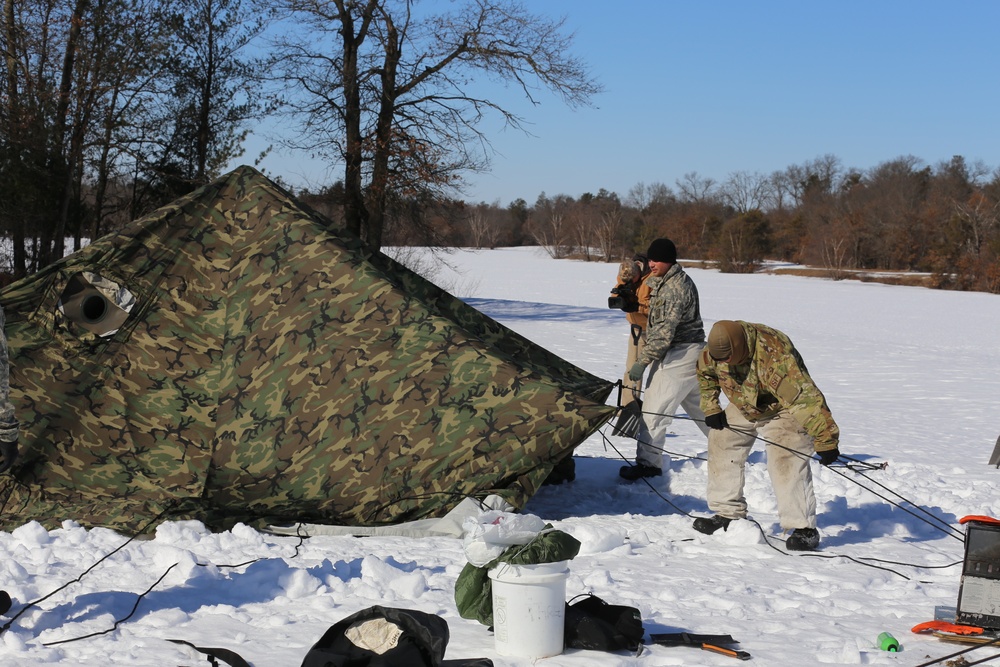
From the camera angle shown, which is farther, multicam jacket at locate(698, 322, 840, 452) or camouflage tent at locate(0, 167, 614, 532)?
camouflage tent at locate(0, 167, 614, 532)

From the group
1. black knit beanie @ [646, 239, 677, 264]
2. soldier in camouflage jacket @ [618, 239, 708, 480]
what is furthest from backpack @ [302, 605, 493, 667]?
black knit beanie @ [646, 239, 677, 264]

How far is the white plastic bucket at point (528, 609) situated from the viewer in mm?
3928

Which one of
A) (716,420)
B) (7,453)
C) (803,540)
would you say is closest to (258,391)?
(7,453)

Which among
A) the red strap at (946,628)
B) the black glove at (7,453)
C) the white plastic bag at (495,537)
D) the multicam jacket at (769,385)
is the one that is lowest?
the red strap at (946,628)

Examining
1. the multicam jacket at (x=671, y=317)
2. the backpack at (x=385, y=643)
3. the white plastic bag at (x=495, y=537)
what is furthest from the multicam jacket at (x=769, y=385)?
the backpack at (x=385, y=643)

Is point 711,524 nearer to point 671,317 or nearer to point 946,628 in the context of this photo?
point 671,317

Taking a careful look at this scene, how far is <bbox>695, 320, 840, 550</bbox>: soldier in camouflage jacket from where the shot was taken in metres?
5.67

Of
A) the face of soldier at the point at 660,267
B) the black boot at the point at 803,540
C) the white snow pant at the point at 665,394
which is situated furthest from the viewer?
the face of soldier at the point at 660,267

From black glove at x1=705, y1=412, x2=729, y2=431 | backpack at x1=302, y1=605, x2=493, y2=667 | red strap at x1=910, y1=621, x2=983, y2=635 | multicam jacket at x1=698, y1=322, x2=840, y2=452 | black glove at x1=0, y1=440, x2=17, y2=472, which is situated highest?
multicam jacket at x1=698, y1=322, x2=840, y2=452

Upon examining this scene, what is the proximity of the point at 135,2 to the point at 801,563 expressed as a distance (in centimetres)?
1955

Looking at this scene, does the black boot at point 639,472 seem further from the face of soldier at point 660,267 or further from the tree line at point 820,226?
the tree line at point 820,226

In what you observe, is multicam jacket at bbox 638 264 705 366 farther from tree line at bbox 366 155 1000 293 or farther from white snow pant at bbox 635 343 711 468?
tree line at bbox 366 155 1000 293

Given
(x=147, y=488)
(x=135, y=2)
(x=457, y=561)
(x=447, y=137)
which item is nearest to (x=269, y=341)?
(x=147, y=488)

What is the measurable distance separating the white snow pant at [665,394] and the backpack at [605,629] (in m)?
3.17
